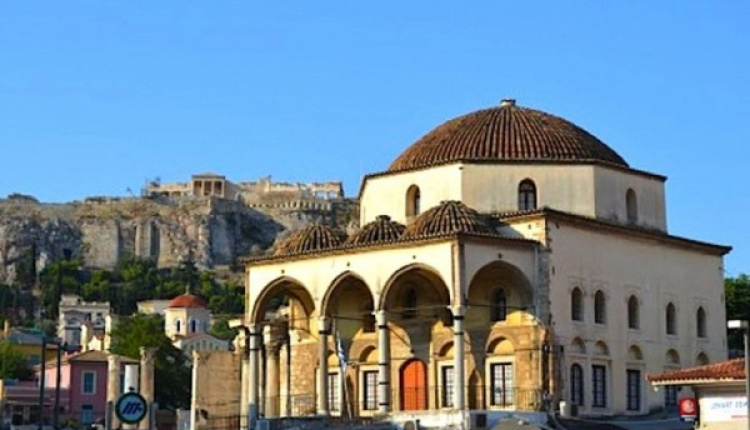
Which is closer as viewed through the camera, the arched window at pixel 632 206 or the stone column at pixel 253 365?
the stone column at pixel 253 365

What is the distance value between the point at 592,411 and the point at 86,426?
37876 mm

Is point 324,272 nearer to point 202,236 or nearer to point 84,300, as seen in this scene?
point 84,300

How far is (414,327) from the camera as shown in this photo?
150 ft

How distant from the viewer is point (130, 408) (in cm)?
1883

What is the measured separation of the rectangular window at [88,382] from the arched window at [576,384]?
4676cm

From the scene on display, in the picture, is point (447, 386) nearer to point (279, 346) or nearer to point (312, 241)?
point (312, 241)

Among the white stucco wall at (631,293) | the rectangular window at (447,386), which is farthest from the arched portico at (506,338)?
the rectangular window at (447,386)

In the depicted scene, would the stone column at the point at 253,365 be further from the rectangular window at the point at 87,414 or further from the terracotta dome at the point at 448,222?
the rectangular window at the point at 87,414

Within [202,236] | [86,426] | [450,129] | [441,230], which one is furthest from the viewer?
[202,236]

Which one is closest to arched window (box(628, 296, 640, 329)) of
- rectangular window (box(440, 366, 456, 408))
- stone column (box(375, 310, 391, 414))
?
rectangular window (box(440, 366, 456, 408))

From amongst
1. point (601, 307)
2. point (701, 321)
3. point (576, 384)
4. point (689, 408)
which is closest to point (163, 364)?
point (701, 321)

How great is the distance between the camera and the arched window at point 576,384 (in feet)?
142

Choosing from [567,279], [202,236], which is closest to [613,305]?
[567,279]

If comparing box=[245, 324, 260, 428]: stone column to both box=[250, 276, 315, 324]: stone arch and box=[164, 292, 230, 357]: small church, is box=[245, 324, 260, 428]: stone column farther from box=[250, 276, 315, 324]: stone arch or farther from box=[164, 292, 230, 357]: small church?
box=[164, 292, 230, 357]: small church
